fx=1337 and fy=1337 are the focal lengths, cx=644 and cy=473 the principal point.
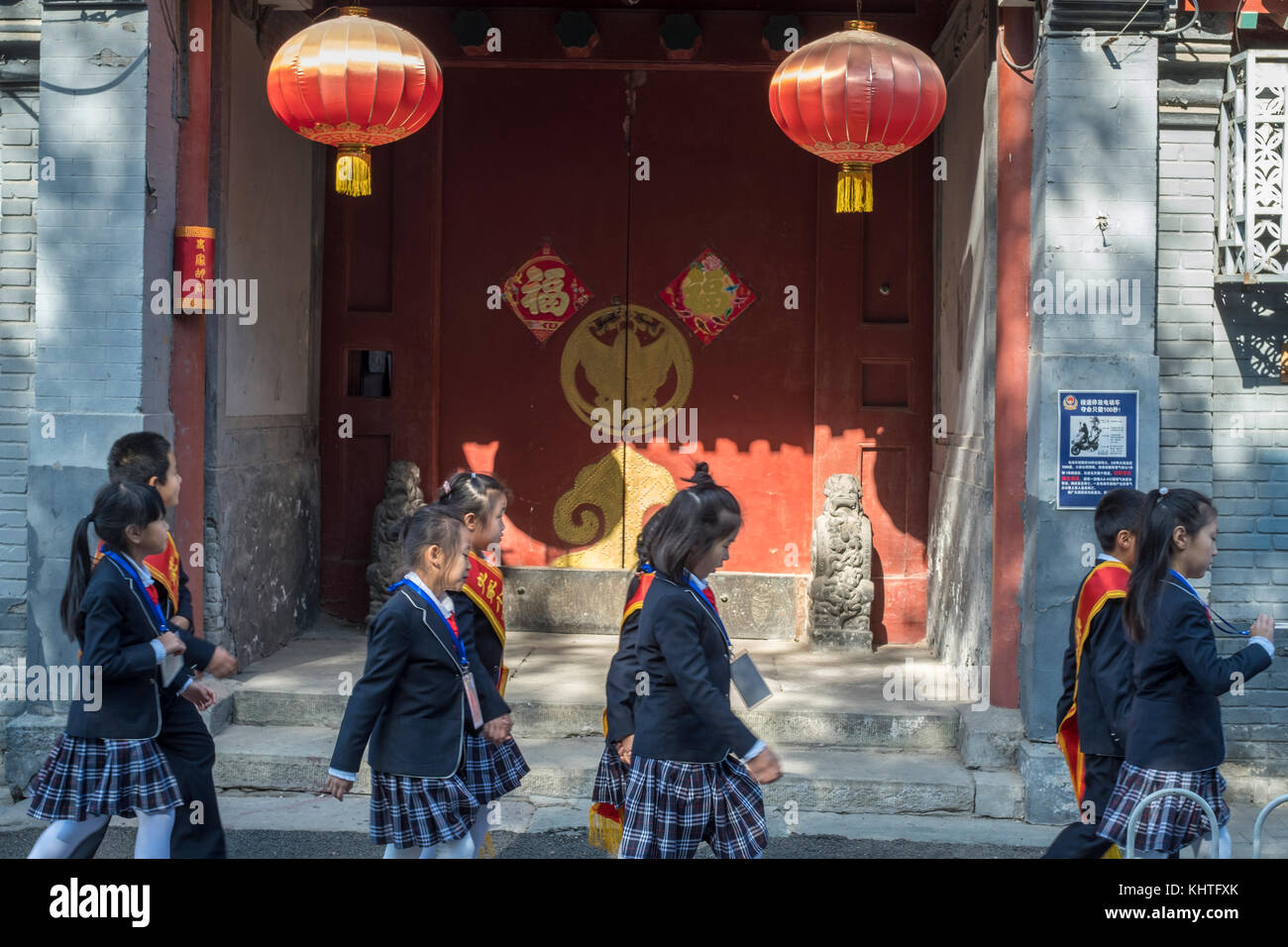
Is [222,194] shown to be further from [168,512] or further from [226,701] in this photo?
[226,701]

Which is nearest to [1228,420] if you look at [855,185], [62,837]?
[855,185]

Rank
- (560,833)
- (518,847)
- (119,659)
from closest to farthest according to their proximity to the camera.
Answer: (119,659) → (518,847) → (560,833)

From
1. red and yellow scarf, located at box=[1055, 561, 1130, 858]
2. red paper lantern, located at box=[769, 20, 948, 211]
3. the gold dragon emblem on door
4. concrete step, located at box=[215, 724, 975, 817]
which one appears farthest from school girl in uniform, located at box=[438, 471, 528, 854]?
the gold dragon emblem on door

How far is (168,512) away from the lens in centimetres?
650

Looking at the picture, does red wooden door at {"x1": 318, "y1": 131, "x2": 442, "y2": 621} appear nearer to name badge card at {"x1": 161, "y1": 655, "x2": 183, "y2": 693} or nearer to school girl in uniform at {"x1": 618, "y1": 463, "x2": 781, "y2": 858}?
name badge card at {"x1": 161, "y1": 655, "x2": 183, "y2": 693}

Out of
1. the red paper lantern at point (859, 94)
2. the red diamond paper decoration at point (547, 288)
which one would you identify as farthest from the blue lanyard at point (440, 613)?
the red diamond paper decoration at point (547, 288)

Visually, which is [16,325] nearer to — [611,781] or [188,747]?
[188,747]

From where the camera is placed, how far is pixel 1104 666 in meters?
4.36

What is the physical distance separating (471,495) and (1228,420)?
383 cm

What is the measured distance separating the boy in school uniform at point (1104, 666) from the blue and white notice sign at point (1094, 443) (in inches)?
63.2

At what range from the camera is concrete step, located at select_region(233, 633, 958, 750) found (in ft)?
21.9

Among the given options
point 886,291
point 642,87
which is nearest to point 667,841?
point 886,291

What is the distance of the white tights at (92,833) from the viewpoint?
4227 mm

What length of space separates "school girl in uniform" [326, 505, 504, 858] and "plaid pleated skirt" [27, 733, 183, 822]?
27.1 inches
